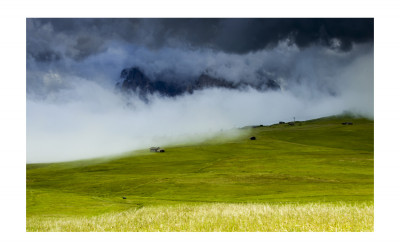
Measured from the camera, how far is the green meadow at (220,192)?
1047cm

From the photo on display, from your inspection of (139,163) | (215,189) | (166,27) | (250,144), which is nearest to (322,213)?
(166,27)

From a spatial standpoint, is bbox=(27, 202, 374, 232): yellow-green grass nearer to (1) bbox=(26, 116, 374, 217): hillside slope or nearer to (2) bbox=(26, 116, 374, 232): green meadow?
(2) bbox=(26, 116, 374, 232): green meadow

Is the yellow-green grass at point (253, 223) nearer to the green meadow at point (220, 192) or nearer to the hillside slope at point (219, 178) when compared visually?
the green meadow at point (220, 192)

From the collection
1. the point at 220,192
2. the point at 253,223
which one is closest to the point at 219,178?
the point at 220,192

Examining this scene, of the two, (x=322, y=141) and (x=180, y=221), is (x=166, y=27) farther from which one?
(x=322, y=141)

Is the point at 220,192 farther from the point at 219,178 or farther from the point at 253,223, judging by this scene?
the point at 253,223

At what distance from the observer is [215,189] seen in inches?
2219

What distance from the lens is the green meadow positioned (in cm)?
1047

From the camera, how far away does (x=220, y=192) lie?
5269 centimetres

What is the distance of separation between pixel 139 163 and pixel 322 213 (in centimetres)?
11070

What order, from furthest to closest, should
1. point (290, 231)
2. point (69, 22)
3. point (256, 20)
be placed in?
point (69, 22), point (256, 20), point (290, 231)

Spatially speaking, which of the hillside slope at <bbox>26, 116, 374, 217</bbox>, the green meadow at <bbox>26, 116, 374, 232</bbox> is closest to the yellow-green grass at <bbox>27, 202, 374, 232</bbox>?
the green meadow at <bbox>26, 116, 374, 232</bbox>
